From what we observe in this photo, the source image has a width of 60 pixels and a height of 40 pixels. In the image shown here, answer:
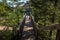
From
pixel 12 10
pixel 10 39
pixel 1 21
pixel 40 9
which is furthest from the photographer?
pixel 40 9

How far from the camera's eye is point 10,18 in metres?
8.82

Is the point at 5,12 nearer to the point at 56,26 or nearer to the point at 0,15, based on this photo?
the point at 0,15

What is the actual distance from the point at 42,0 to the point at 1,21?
132 inches

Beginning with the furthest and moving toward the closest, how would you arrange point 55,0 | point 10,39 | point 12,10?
point 55,0 → point 12,10 → point 10,39

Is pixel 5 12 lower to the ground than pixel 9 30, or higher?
higher

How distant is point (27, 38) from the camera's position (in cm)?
873

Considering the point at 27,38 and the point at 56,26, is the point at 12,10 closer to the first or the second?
the point at 27,38

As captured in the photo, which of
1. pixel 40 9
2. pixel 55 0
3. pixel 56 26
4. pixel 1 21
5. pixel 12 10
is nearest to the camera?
pixel 56 26

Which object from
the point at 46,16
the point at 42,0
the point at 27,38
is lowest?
the point at 27,38

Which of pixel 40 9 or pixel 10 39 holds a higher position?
pixel 40 9

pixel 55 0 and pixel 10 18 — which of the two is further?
pixel 55 0

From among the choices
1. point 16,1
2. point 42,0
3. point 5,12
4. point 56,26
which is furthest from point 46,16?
point 56,26

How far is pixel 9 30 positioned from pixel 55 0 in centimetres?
347

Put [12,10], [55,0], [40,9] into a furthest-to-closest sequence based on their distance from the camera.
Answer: [40,9], [55,0], [12,10]
